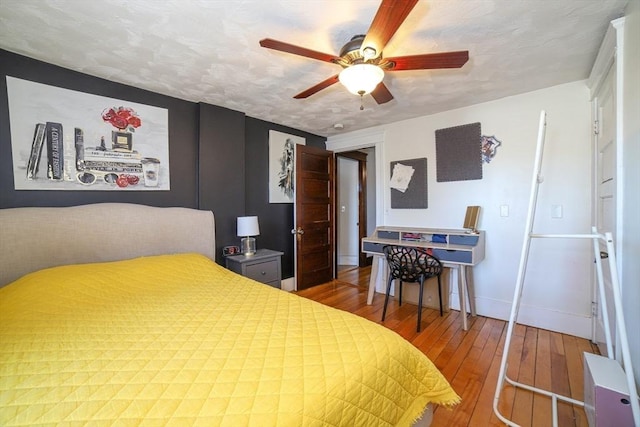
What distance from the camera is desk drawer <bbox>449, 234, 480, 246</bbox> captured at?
2646 mm

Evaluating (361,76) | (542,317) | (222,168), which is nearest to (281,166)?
(222,168)

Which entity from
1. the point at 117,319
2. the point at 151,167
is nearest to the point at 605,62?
the point at 117,319

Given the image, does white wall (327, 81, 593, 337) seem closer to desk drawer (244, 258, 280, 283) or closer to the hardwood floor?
the hardwood floor

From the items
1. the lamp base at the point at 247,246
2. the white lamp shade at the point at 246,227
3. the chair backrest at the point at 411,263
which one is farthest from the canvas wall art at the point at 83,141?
the chair backrest at the point at 411,263

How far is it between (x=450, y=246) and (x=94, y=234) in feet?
10.5

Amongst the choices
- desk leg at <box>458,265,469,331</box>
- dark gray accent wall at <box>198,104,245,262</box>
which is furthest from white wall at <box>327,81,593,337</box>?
dark gray accent wall at <box>198,104,245,262</box>

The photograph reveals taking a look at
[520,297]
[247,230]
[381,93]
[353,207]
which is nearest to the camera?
[520,297]

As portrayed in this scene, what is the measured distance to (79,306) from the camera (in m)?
1.51

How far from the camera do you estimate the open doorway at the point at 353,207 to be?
17.3 ft

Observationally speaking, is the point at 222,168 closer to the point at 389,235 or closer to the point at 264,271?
the point at 264,271

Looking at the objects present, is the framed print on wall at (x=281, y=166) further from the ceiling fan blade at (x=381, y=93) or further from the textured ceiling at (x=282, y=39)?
the ceiling fan blade at (x=381, y=93)

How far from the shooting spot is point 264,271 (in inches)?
113

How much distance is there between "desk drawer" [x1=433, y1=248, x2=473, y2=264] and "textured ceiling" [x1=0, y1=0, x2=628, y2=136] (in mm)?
1572

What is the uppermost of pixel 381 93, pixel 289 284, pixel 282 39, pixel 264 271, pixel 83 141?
pixel 282 39
